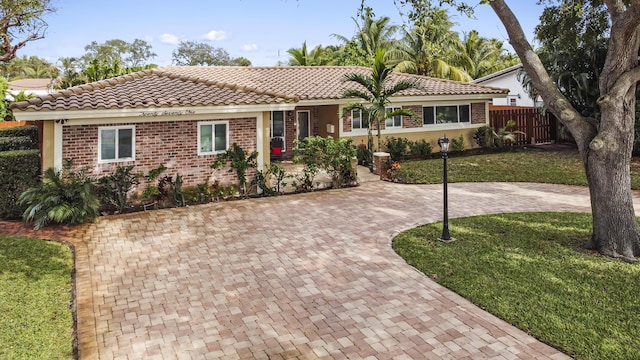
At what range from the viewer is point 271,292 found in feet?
24.3

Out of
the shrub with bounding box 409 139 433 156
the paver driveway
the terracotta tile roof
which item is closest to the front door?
the terracotta tile roof

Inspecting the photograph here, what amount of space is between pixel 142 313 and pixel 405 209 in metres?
7.79

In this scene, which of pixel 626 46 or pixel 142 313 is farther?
pixel 626 46

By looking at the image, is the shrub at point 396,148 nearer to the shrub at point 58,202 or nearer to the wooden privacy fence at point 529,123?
the wooden privacy fence at point 529,123

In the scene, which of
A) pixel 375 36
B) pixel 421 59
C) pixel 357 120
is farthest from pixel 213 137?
pixel 375 36

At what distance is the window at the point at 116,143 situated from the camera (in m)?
12.8

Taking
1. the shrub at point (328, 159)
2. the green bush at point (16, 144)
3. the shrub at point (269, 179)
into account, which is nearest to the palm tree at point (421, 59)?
the shrub at point (328, 159)

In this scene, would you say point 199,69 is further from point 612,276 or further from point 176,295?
point 612,276

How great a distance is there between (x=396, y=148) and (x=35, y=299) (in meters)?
16.2

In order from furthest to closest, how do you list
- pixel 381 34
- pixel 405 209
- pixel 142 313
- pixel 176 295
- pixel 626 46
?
pixel 381 34 < pixel 405 209 < pixel 626 46 < pixel 176 295 < pixel 142 313

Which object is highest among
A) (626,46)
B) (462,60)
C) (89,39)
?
(89,39)

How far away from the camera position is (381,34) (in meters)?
40.2

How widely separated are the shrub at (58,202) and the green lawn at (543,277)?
295 inches

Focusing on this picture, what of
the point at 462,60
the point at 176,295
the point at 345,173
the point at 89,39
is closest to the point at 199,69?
the point at 345,173
